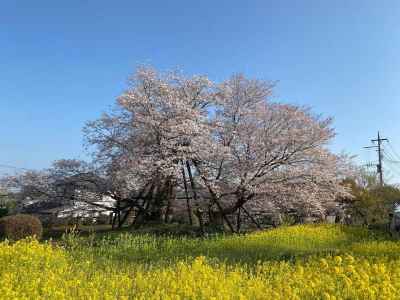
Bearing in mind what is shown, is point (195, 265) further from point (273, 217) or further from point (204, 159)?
point (273, 217)

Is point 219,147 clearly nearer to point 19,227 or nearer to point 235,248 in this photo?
point 235,248

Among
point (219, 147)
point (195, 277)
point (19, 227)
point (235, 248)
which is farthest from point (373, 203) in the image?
point (195, 277)

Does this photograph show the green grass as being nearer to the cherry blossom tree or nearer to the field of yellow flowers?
the field of yellow flowers

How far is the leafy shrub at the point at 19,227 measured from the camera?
14.8 meters

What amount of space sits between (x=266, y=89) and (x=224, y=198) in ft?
15.7

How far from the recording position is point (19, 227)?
15047 mm

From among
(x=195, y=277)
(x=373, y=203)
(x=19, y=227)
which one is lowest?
(x=195, y=277)

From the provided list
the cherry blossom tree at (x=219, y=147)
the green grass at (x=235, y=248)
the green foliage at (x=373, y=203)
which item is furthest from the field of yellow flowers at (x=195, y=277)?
the green foliage at (x=373, y=203)

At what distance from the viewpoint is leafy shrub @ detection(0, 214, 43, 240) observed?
14820 millimetres

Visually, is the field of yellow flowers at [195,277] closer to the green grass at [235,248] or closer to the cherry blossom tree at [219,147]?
the green grass at [235,248]

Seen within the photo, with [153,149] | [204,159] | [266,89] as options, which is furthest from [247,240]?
[266,89]

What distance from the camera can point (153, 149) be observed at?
1642 centimetres

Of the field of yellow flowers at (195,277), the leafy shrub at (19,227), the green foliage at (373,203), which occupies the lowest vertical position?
the field of yellow flowers at (195,277)

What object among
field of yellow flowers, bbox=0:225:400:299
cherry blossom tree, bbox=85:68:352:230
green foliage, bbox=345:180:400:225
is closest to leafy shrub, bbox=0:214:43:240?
cherry blossom tree, bbox=85:68:352:230
